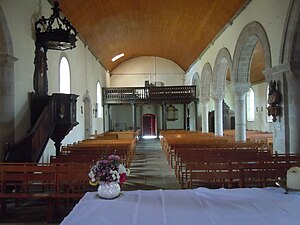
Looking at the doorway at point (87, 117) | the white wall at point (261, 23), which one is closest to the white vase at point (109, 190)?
the white wall at point (261, 23)

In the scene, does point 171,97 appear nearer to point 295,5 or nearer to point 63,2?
point 63,2

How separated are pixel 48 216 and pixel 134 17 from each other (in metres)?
13.3

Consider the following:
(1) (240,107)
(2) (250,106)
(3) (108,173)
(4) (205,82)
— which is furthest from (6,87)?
(2) (250,106)

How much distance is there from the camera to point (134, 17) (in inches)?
642

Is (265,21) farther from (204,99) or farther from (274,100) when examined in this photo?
(204,99)

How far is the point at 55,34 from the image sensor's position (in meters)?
8.46

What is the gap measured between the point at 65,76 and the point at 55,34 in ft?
14.8

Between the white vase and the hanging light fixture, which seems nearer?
the white vase

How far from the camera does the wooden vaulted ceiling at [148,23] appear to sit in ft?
42.2

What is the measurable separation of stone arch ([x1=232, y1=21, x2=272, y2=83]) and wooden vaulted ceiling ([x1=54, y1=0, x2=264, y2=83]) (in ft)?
3.86

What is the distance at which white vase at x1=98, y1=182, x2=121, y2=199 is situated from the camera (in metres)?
2.86

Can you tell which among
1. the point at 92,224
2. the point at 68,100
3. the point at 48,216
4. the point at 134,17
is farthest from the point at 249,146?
the point at 134,17

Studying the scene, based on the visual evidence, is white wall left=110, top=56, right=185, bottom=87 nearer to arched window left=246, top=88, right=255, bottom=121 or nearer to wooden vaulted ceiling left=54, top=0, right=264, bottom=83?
wooden vaulted ceiling left=54, top=0, right=264, bottom=83

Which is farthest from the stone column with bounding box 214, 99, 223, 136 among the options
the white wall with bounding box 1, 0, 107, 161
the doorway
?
the white wall with bounding box 1, 0, 107, 161
